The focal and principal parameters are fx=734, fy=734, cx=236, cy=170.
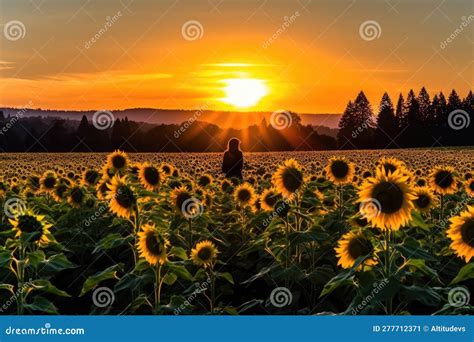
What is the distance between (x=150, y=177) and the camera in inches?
436

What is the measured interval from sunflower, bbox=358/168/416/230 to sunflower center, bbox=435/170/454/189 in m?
5.86

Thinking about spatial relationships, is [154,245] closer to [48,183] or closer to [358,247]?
[358,247]

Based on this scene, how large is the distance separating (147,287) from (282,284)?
175cm

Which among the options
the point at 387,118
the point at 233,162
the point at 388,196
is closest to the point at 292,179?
the point at 388,196

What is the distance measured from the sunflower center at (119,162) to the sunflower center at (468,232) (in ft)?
21.5

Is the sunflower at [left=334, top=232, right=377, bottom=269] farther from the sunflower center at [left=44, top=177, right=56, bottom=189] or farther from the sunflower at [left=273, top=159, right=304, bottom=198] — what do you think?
the sunflower center at [left=44, top=177, right=56, bottom=189]

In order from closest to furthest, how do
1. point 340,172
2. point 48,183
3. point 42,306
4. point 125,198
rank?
point 42,306, point 125,198, point 340,172, point 48,183

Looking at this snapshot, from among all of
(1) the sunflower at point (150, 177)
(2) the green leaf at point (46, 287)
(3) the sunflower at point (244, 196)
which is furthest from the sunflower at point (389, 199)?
(3) the sunflower at point (244, 196)

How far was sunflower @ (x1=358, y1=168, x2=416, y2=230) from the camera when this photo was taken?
6324 mm

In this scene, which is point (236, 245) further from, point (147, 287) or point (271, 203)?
point (147, 287)

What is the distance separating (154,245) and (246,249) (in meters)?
2.14

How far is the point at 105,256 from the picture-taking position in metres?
11.6

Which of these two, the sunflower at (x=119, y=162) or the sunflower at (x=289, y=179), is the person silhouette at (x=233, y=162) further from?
the sunflower at (x=289, y=179)

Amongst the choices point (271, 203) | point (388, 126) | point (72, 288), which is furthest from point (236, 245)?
point (388, 126)
